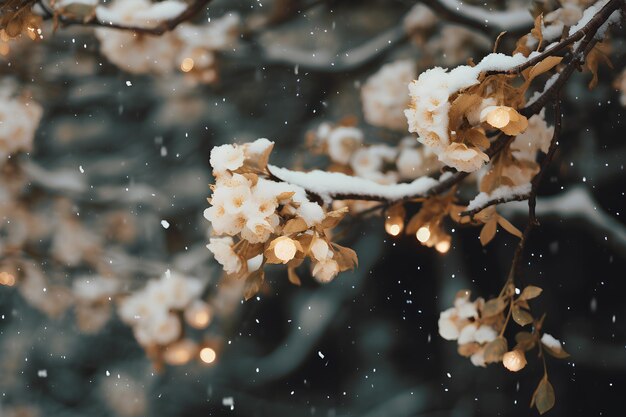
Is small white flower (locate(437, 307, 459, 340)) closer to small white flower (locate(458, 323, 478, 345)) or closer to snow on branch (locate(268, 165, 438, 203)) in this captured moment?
small white flower (locate(458, 323, 478, 345))

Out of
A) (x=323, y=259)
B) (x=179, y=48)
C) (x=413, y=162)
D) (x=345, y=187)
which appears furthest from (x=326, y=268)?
(x=179, y=48)

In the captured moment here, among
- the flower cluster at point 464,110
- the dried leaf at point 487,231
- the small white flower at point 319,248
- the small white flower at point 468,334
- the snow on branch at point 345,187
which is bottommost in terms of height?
the small white flower at point 468,334

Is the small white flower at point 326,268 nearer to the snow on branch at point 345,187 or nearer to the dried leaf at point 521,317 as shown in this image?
the snow on branch at point 345,187

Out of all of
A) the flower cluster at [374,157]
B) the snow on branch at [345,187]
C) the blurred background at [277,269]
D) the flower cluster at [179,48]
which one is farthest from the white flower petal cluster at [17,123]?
the snow on branch at [345,187]

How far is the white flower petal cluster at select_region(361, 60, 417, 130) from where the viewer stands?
1.33 m

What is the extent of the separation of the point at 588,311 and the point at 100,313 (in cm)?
104

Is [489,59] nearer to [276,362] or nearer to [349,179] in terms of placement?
[349,179]

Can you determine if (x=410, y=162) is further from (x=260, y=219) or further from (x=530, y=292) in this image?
(x=260, y=219)

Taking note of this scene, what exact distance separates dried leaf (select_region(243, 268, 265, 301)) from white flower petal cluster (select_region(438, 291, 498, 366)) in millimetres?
316

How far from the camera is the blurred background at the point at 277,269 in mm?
1331

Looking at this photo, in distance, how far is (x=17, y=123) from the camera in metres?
1.46

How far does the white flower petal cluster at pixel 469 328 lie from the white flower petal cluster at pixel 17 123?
102 cm

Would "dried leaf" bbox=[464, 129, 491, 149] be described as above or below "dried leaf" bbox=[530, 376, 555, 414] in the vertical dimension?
above

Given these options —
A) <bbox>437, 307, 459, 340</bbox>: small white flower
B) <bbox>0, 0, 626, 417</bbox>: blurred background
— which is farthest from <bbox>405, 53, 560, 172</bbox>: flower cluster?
<bbox>0, 0, 626, 417</bbox>: blurred background
